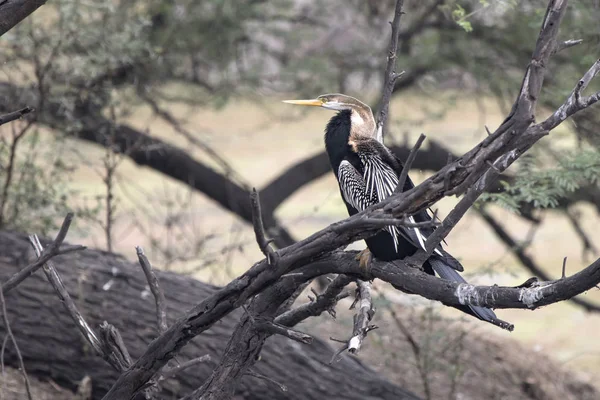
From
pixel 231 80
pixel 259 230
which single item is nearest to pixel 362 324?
pixel 259 230

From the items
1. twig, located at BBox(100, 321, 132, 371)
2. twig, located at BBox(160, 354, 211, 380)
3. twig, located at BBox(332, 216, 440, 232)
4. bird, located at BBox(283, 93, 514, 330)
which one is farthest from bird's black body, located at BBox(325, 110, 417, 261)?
twig, located at BBox(100, 321, 132, 371)

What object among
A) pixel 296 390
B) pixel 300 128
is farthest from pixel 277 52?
pixel 300 128

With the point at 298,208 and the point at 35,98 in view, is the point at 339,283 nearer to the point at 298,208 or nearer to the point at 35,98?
the point at 35,98

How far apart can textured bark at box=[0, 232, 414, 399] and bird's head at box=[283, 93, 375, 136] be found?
1.01m

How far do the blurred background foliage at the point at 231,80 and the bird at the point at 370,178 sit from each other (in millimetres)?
603

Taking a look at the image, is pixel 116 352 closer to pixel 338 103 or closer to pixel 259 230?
pixel 259 230

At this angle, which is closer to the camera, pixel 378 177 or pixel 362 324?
pixel 362 324

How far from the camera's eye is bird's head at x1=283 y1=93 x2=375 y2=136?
2.81 m

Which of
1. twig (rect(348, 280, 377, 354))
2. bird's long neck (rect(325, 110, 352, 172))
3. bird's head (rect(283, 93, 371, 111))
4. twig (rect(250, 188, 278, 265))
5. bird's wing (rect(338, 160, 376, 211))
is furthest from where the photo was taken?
bird's head (rect(283, 93, 371, 111))

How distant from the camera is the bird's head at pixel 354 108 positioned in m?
2.81

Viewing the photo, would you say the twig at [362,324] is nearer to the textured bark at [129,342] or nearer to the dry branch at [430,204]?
the dry branch at [430,204]

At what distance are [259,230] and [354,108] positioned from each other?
1207mm

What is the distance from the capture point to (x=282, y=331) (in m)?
2.08

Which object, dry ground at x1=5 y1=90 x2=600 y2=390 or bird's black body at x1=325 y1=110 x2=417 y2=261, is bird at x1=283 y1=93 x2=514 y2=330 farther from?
dry ground at x1=5 y1=90 x2=600 y2=390
